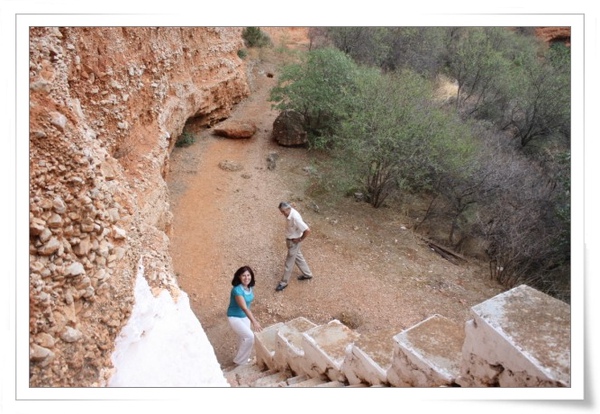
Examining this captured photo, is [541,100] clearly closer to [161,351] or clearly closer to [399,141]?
[399,141]

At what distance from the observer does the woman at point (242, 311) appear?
4605 millimetres

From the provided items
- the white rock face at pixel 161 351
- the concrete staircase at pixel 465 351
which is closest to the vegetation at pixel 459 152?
the concrete staircase at pixel 465 351

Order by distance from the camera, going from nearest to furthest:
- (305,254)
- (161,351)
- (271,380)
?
(161,351)
(271,380)
(305,254)

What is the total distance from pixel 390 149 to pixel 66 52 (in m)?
6.34

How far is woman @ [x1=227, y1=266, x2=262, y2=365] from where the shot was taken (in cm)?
461

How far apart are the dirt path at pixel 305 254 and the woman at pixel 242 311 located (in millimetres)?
551

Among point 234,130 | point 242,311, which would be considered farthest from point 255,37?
point 242,311

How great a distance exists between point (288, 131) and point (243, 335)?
748 cm

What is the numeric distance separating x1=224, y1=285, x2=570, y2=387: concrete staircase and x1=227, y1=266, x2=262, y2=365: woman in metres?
0.86

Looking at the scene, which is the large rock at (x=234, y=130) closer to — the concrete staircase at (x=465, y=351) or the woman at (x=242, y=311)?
the woman at (x=242, y=311)

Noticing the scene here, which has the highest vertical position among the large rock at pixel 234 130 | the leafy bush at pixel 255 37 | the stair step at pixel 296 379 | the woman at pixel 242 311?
the leafy bush at pixel 255 37

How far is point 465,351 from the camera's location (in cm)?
262

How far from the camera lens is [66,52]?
4250 mm
